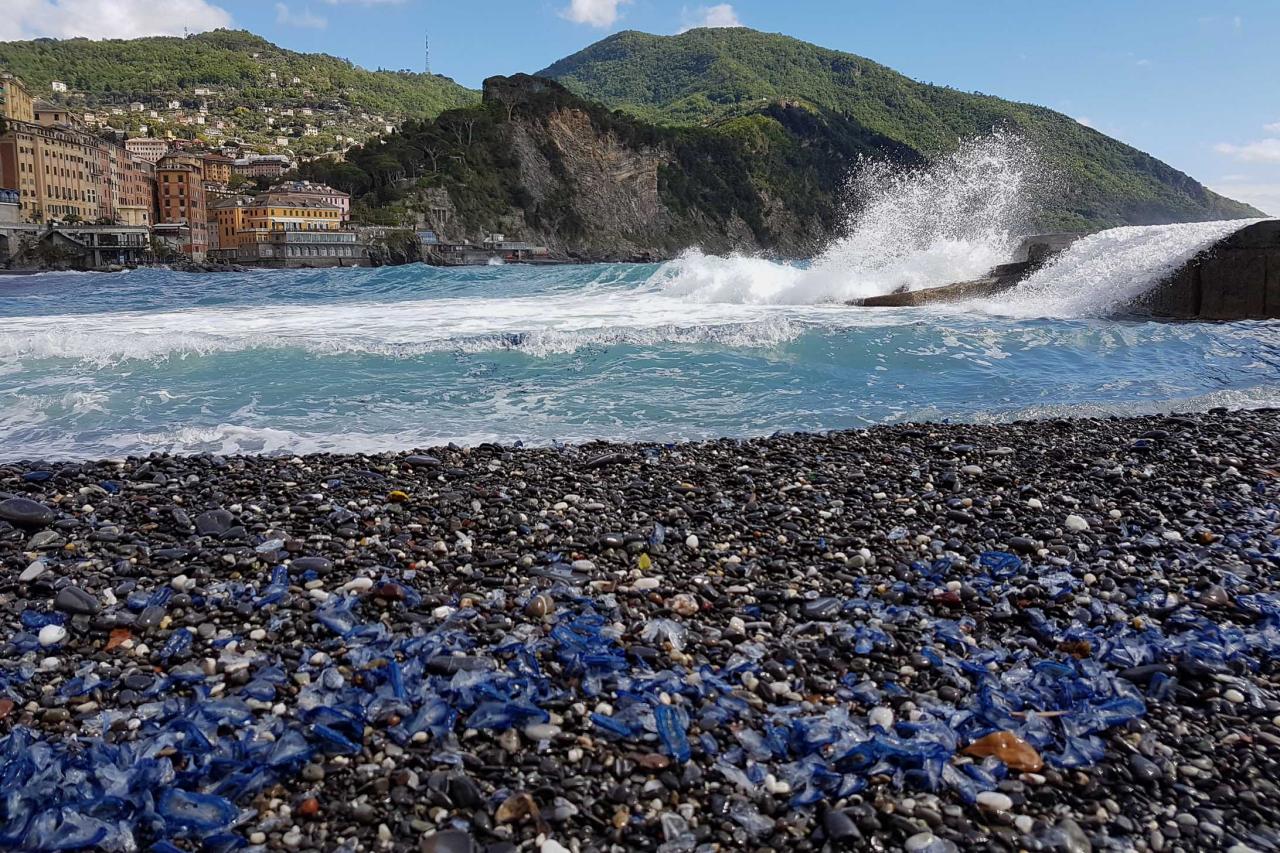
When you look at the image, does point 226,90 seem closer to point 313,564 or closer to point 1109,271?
point 1109,271

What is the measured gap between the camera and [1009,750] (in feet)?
7.93

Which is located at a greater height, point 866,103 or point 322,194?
point 866,103

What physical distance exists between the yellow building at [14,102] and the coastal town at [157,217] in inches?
4.7

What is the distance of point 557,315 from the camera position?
17.9 metres

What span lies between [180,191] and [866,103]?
115 metres

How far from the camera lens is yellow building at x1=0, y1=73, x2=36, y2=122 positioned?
95.9 m

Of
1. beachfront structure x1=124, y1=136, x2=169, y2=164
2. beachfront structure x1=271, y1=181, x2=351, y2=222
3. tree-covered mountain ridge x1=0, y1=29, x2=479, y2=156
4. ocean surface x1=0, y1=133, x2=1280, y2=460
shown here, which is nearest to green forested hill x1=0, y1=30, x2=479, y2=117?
tree-covered mountain ridge x1=0, y1=29, x2=479, y2=156

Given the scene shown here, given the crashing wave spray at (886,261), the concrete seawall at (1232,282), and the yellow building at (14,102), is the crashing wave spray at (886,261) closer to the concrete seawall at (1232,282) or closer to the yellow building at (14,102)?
the concrete seawall at (1232,282)

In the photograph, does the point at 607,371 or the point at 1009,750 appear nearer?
the point at 1009,750

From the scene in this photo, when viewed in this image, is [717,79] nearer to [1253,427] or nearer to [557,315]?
[557,315]

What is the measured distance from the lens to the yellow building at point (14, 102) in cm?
9594

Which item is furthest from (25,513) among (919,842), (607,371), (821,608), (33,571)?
(607,371)

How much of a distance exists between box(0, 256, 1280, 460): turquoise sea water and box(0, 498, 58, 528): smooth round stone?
2328 millimetres

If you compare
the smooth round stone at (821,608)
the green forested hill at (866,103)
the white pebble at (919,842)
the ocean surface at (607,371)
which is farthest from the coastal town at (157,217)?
the green forested hill at (866,103)
